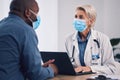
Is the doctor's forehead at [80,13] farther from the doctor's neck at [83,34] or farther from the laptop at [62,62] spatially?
the laptop at [62,62]

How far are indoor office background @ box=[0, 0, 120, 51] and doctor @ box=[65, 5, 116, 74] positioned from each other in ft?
4.94

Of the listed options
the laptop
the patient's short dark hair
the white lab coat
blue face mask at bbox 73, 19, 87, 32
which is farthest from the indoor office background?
the patient's short dark hair

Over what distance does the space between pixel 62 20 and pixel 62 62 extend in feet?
8.69

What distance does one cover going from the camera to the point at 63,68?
215cm

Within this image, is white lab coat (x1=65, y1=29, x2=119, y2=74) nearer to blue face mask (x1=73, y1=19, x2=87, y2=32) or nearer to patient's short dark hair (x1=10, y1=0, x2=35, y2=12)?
blue face mask (x1=73, y1=19, x2=87, y2=32)

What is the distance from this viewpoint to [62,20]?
15.4 ft

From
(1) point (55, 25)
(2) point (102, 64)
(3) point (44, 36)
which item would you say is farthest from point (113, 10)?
(2) point (102, 64)

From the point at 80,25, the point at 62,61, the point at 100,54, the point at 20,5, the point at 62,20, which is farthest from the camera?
the point at 62,20

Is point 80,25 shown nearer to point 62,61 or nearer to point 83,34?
point 83,34

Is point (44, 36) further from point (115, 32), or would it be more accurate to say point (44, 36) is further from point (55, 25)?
point (115, 32)

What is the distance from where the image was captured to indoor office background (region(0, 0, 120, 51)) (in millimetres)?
4234

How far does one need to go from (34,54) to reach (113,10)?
366 cm

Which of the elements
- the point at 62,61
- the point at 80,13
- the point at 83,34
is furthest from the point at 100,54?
the point at 62,61

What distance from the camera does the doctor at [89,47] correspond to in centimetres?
250
